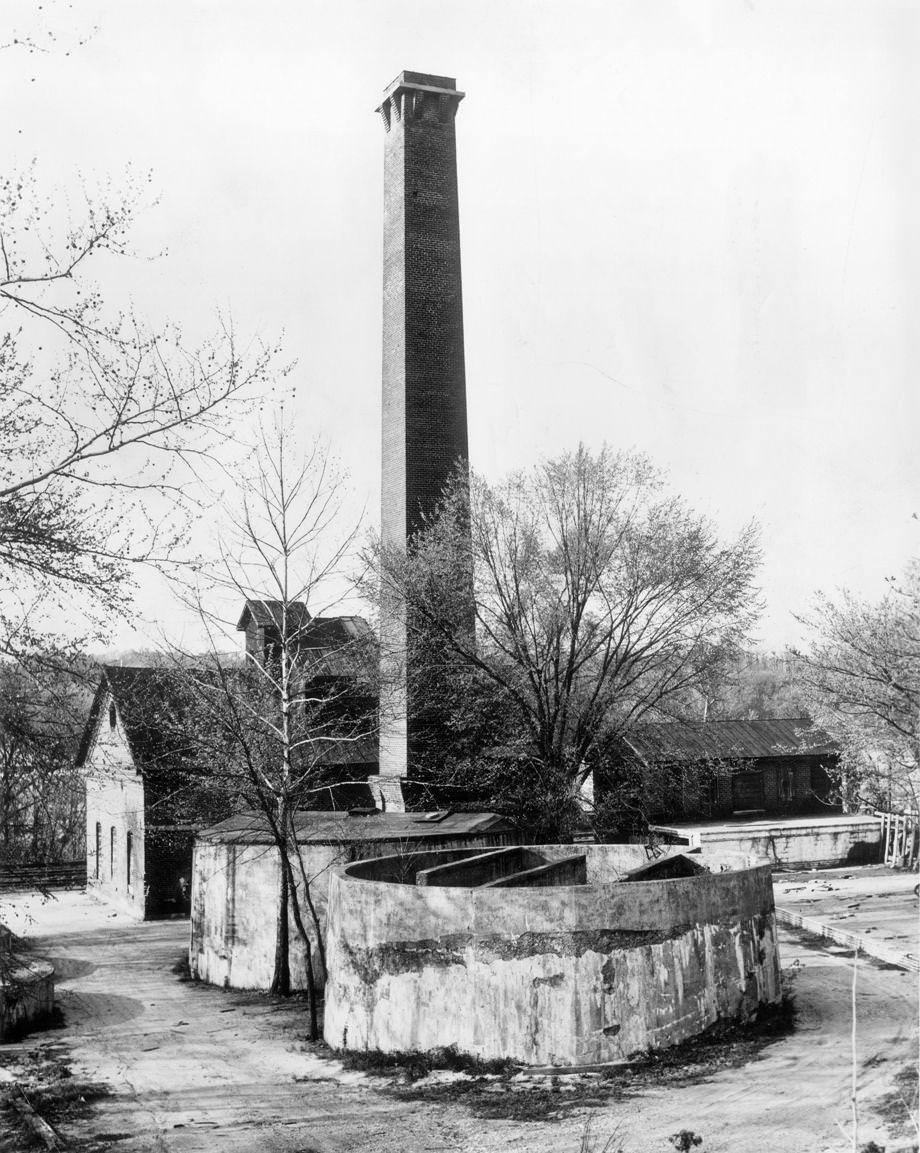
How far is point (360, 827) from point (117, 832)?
12.8 metres

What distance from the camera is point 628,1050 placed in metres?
13.4

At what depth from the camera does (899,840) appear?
109 ft

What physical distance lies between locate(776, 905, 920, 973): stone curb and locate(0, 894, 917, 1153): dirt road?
782mm

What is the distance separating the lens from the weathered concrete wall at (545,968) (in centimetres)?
1341

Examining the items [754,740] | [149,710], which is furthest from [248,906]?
[754,740]

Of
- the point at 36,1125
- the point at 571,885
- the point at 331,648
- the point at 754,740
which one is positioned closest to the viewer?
the point at 36,1125

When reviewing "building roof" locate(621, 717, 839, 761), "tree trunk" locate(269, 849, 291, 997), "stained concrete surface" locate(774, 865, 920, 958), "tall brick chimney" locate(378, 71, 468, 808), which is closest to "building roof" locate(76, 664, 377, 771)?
"tall brick chimney" locate(378, 71, 468, 808)

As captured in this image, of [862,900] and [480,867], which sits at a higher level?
[480,867]

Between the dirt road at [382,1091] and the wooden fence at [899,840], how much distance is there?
15162 millimetres

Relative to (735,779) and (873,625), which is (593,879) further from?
(735,779)

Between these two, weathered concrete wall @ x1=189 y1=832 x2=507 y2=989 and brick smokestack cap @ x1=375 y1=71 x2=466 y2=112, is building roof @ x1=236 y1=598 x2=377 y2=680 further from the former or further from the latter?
brick smokestack cap @ x1=375 y1=71 x2=466 y2=112

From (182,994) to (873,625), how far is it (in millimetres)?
13758

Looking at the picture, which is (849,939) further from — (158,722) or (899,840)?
(158,722)

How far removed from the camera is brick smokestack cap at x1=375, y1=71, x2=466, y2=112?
2958 cm
